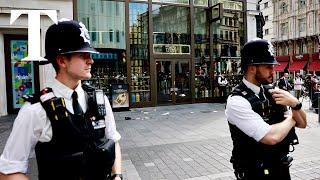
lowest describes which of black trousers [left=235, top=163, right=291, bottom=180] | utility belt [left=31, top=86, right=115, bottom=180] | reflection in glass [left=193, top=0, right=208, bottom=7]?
black trousers [left=235, top=163, right=291, bottom=180]

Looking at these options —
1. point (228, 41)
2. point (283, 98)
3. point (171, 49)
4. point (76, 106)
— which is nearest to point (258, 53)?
point (283, 98)

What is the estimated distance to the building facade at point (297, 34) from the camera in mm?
45562

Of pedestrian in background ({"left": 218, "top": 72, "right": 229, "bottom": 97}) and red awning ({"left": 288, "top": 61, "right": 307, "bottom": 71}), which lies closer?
pedestrian in background ({"left": 218, "top": 72, "right": 229, "bottom": 97})

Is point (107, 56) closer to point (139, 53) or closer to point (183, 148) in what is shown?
point (139, 53)

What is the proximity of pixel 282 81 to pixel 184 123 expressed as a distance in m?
5.82

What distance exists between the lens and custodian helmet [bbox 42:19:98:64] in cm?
212

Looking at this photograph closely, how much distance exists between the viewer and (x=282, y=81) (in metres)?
14.6

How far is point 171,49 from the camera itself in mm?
16828

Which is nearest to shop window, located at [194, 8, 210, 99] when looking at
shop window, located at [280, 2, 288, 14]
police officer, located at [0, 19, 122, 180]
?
police officer, located at [0, 19, 122, 180]

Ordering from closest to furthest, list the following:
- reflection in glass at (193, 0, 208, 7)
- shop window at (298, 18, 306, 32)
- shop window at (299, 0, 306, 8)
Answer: reflection in glass at (193, 0, 208, 7) < shop window at (299, 0, 306, 8) < shop window at (298, 18, 306, 32)

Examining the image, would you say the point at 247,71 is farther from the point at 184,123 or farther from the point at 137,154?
the point at 184,123

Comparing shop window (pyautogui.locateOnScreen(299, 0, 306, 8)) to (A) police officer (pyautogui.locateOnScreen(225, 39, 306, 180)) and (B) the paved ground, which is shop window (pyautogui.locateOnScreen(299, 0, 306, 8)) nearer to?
(B) the paved ground

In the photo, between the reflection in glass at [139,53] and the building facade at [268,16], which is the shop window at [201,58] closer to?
the reflection in glass at [139,53]

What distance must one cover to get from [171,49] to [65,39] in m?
14.9
